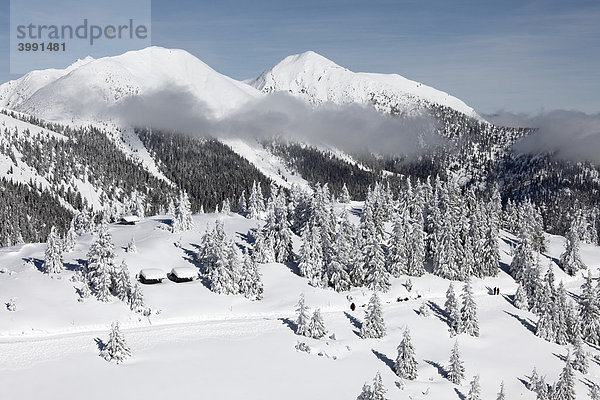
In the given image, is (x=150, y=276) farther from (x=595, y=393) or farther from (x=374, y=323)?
(x=595, y=393)

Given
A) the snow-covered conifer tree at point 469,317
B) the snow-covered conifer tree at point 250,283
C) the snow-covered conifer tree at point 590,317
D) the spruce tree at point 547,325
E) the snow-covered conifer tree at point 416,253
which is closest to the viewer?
the snow-covered conifer tree at point 469,317

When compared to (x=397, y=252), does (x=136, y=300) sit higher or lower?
lower

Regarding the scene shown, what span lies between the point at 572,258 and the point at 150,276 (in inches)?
3960

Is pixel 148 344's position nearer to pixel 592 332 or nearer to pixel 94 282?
pixel 94 282

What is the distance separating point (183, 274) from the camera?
8400cm

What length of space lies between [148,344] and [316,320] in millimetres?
23851

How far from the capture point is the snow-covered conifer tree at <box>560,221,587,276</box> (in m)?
118

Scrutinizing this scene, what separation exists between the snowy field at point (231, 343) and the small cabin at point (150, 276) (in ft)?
4.45

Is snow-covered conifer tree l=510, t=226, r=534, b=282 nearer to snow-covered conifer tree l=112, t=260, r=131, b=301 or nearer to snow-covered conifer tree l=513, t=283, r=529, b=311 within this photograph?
snow-covered conifer tree l=513, t=283, r=529, b=311

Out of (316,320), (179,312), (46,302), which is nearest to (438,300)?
(316,320)

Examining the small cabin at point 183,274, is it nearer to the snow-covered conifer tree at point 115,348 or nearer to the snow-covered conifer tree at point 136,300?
the snow-covered conifer tree at point 136,300

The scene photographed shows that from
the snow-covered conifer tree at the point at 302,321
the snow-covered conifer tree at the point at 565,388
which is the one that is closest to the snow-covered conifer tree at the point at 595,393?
the snow-covered conifer tree at the point at 565,388

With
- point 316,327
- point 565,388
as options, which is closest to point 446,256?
point 565,388

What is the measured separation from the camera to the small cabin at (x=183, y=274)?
83.8 metres
